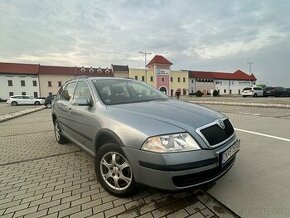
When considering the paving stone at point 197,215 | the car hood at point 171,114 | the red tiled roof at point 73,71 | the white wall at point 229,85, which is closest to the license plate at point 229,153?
the car hood at point 171,114

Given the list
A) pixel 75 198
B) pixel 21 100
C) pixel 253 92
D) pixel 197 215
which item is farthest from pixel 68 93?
pixel 253 92

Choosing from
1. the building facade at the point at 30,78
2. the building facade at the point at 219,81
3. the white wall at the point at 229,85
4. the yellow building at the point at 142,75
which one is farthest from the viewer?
the white wall at the point at 229,85

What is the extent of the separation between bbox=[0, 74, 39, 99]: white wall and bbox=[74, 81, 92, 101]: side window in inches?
2429

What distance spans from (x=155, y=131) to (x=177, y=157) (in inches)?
14.7

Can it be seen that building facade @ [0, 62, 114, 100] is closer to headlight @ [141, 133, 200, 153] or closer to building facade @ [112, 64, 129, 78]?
building facade @ [112, 64, 129, 78]

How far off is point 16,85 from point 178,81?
47.3 metres

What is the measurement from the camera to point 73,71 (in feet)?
209

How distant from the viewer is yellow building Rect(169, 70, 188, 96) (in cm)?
7069

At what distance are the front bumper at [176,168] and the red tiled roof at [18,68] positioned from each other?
213ft

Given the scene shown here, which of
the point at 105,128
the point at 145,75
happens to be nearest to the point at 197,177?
the point at 105,128

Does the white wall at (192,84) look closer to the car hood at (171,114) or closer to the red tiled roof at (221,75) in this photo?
the red tiled roof at (221,75)

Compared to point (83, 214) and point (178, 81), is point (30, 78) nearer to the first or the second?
A: point (178, 81)

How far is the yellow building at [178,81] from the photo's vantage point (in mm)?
70688

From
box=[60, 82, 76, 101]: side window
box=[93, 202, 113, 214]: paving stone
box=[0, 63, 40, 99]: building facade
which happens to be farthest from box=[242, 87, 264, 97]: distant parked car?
box=[0, 63, 40, 99]: building facade
